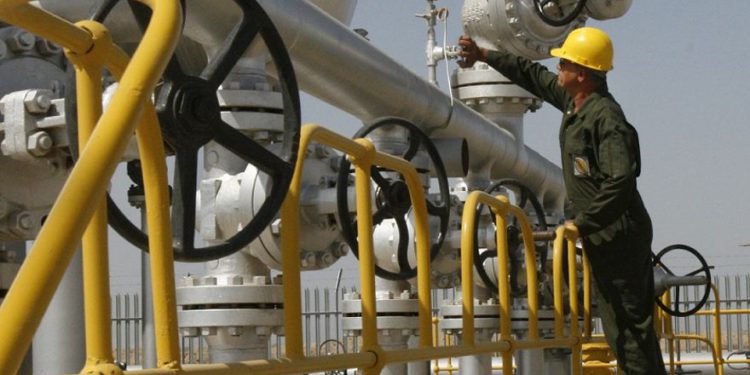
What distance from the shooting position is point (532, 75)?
4883 millimetres

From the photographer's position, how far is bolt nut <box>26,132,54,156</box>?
2.22 m

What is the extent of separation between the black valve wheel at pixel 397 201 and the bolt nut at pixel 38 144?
1.25m

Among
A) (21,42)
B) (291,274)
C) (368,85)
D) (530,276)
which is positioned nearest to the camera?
(291,274)

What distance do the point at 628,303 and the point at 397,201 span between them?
87 centimetres

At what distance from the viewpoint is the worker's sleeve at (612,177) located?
13.0 feet

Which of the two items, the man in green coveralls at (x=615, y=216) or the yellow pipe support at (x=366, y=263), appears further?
the man in green coveralls at (x=615, y=216)

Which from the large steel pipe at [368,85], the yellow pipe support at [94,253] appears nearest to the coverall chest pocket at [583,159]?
the large steel pipe at [368,85]

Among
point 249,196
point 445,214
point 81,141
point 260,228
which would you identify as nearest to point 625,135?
point 445,214

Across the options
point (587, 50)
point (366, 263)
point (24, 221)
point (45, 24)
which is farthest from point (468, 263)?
point (45, 24)

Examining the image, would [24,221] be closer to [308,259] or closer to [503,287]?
[308,259]

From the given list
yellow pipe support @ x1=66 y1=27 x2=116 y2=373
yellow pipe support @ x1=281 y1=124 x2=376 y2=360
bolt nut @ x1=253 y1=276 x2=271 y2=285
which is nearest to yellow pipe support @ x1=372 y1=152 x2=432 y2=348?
bolt nut @ x1=253 y1=276 x2=271 y2=285

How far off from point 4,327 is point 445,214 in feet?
11.7

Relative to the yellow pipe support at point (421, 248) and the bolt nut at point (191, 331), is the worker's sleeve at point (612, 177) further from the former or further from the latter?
the bolt nut at point (191, 331)

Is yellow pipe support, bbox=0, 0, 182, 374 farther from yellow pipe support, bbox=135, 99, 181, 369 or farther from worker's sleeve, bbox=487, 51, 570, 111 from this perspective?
worker's sleeve, bbox=487, 51, 570, 111
